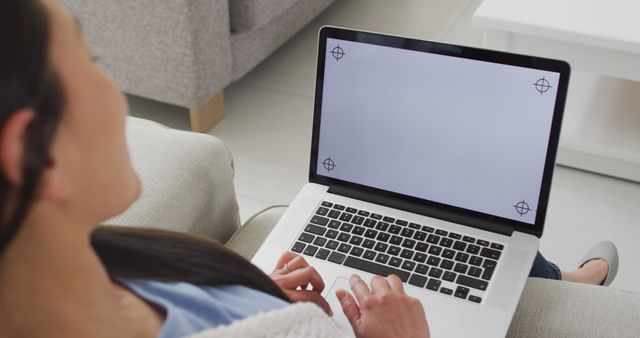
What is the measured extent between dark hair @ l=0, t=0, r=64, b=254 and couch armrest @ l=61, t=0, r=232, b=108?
1452 millimetres

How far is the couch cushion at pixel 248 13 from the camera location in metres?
2.02

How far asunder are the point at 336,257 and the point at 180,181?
0.77 feet

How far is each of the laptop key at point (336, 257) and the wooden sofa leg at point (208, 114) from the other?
1.05 m

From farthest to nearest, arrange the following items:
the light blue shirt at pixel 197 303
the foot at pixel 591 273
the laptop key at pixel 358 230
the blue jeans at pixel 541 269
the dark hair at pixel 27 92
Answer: the foot at pixel 591 273 → the blue jeans at pixel 541 269 → the laptop key at pixel 358 230 → the light blue shirt at pixel 197 303 → the dark hair at pixel 27 92

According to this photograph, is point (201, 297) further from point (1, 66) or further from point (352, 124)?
point (352, 124)

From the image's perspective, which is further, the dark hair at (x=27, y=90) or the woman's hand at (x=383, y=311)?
the woman's hand at (x=383, y=311)

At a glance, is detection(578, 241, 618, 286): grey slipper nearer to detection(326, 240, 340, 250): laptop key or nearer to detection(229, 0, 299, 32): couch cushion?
detection(326, 240, 340, 250): laptop key

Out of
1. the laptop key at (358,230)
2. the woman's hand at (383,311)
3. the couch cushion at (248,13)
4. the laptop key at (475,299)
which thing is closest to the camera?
the woman's hand at (383,311)

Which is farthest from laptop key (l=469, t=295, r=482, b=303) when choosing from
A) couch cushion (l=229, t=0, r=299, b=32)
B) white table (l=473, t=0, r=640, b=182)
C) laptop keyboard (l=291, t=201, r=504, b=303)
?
couch cushion (l=229, t=0, r=299, b=32)

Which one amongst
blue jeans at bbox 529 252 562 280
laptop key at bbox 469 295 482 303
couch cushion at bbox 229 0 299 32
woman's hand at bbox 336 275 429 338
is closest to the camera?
woman's hand at bbox 336 275 429 338

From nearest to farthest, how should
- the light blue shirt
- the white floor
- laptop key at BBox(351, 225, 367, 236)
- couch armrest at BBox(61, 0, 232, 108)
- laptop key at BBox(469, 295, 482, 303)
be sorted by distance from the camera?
the light blue shirt → laptop key at BBox(469, 295, 482, 303) → laptop key at BBox(351, 225, 367, 236) → the white floor → couch armrest at BBox(61, 0, 232, 108)

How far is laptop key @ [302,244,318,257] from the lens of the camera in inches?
41.4

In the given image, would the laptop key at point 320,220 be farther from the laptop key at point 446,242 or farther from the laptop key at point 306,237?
the laptop key at point 446,242

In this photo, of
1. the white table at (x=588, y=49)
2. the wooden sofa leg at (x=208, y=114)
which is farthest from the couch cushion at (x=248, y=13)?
the white table at (x=588, y=49)
